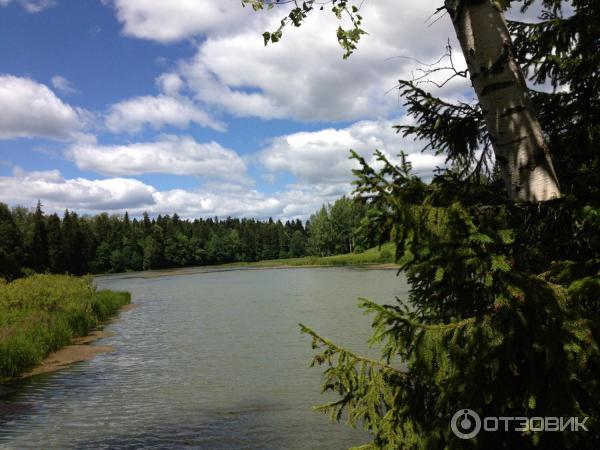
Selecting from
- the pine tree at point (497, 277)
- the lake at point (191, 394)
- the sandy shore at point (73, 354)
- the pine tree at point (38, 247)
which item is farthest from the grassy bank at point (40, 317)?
the pine tree at point (38, 247)

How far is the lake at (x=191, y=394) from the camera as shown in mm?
12039

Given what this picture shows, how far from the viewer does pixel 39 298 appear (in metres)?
27.0

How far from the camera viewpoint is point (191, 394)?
16.2 meters

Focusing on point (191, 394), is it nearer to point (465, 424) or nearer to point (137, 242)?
point (465, 424)

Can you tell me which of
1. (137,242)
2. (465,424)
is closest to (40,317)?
(465,424)

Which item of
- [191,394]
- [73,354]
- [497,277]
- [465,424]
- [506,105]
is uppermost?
[506,105]

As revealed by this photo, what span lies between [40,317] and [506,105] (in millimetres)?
26981

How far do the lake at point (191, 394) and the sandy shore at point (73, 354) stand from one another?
28.5 inches

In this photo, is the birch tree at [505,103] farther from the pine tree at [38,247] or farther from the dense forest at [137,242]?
the pine tree at [38,247]

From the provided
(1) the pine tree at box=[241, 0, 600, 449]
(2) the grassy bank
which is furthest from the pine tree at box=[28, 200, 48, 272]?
(1) the pine tree at box=[241, 0, 600, 449]

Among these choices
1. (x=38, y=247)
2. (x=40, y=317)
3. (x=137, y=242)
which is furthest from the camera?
(x=137, y=242)

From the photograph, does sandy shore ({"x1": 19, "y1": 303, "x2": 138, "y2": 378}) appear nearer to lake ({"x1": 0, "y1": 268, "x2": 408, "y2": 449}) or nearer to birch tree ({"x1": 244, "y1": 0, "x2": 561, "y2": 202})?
lake ({"x1": 0, "y1": 268, "x2": 408, "y2": 449})

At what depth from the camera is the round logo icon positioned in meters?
3.60

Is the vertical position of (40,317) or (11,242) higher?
(11,242)
